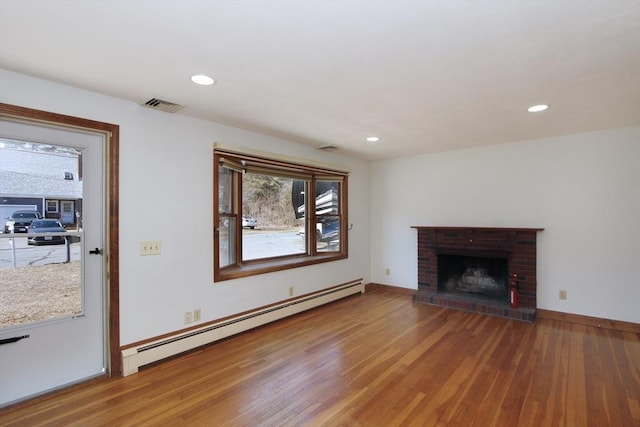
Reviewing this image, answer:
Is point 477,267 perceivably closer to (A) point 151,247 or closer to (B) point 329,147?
(B) point 329,147

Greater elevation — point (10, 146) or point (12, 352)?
point (10, 146)

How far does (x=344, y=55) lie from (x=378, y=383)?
237 cm

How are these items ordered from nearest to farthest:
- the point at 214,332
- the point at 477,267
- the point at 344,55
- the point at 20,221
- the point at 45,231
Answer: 1. the point at 344,55
2. the point at 20,221
3. the point at 45,231
4. the point at 214,332
5. the point at 477,267

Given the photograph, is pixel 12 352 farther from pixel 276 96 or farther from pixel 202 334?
pixel 276 96

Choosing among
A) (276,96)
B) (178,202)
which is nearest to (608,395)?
(276,96)

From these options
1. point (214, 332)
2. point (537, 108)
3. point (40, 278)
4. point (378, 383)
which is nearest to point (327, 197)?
point (214, 332)

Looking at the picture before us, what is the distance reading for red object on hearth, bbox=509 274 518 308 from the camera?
4062 millimetres

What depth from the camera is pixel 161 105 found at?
2736 millimetres

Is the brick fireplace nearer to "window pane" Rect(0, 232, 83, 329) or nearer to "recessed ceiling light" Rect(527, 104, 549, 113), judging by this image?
"recessed ceiling light" Rect(527, 104, 549, 113)

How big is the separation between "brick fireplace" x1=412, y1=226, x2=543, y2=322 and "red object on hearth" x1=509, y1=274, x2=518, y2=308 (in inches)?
2.8

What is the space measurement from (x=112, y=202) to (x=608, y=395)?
4.04m

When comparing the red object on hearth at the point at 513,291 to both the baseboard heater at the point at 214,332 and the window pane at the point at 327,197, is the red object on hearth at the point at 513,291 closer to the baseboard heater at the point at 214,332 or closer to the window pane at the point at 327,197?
the baseboard heater at the point at 214,332

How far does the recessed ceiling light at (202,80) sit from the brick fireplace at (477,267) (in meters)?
3.65

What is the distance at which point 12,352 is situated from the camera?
7.18ft
